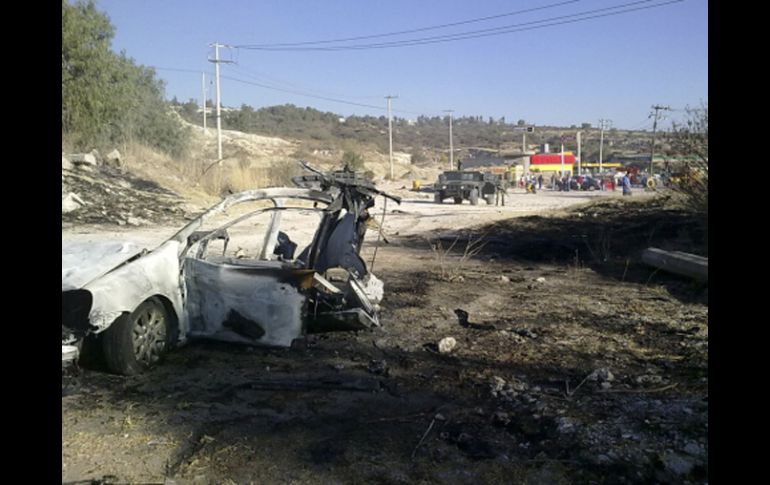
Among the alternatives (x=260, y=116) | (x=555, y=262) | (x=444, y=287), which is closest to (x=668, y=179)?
(x=555, y=262)

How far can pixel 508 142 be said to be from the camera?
122500 millimetres

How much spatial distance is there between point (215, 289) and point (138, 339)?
2.69ft

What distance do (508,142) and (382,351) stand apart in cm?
12071

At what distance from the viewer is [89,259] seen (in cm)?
492

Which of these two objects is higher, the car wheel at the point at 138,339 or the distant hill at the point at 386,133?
the distant hill at the point at 386,133

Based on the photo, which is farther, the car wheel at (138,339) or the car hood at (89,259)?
the car wheel at (138,339)

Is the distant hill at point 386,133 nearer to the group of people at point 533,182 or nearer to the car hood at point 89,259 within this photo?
the group of people at point 533,182

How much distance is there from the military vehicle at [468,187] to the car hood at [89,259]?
87.3 ft

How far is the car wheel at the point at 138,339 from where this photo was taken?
4781 millimetres

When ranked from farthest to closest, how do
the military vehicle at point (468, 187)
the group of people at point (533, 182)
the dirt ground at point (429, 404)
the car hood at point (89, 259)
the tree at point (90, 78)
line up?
1. the group of people at point (533, 182)
2. the military vehicle at point (468, 187)
3. the tree at point (90, 78)
4. the car hood at point (89, 259)
5. the dirt ground at point (429, 404)

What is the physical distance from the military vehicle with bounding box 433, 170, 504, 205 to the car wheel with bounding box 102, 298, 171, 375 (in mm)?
26615

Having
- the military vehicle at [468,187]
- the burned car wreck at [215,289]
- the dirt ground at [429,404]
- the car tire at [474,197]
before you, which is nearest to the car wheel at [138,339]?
the burned car wreck at [215,289]
